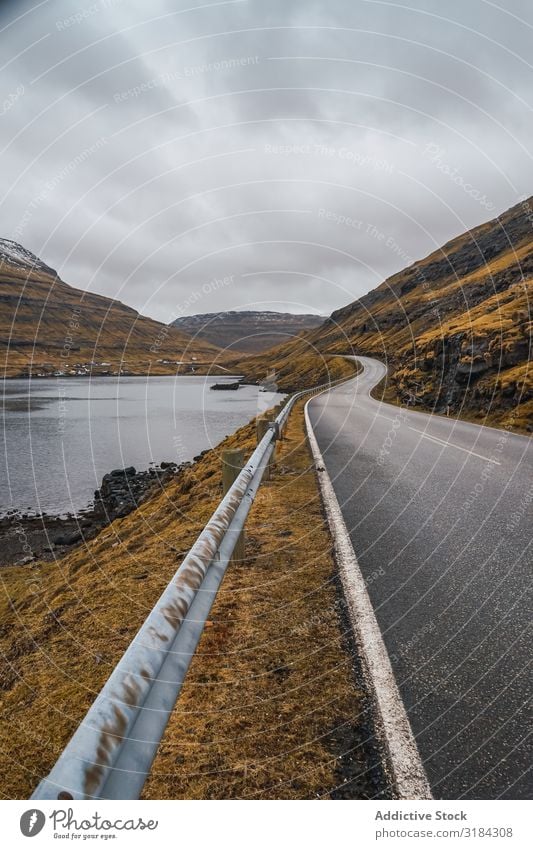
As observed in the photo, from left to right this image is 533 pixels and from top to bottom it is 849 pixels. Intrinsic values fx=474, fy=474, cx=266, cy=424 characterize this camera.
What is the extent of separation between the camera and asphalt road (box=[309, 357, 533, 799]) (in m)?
2.37

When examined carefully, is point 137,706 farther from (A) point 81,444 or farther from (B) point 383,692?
(A) point 81,444

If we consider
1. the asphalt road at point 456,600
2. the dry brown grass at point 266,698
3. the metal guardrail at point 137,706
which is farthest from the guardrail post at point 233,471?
the metal guardrail at point 137,706

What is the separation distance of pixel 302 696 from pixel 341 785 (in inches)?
24.9

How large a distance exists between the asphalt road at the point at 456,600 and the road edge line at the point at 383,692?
56 mm

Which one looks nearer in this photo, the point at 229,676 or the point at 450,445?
the point at 229,676

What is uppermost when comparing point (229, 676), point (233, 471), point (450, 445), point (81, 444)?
point (233, 471)

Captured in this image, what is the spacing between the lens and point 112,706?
1592mm

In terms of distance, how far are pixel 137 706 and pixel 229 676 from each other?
1495 millimetres

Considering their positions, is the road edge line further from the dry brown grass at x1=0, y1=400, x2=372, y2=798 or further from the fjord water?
the fjord water

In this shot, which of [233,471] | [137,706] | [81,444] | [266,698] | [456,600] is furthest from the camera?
[81,444]

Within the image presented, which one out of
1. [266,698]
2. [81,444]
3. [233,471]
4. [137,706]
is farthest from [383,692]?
[81,444]

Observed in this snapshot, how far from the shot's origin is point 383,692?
9.23 feet
